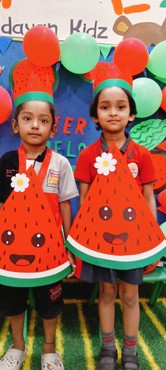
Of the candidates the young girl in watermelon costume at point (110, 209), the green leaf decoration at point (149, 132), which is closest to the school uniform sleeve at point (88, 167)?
the young girl in watermelon costume at point (110, 209)

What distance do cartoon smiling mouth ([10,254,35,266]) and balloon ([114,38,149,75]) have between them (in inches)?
50.3

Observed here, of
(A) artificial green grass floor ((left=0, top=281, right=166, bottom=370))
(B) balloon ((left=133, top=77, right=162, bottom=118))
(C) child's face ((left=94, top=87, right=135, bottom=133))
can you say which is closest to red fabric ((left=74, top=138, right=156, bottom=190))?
(C) child's face ((left=94, top=87, right=135, bottom=133))

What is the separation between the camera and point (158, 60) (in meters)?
2.02

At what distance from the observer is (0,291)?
57.3 inches

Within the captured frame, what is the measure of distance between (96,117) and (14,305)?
98cm

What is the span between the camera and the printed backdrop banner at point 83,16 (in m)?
2.07

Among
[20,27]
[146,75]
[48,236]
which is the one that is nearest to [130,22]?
[146,75]

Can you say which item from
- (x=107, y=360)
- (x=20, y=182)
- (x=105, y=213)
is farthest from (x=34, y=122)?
(x=107, y=360)

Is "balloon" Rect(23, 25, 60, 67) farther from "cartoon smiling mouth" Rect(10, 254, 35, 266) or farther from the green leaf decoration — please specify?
"cartoon smiling mouth" Rect(10, 254, 35, 266)

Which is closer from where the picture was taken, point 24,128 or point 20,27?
point 24,128

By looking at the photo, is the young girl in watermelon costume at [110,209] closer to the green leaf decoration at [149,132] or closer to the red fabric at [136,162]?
the red fabric at [136,162]

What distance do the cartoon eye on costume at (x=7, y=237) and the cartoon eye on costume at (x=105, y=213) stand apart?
1.26 feet

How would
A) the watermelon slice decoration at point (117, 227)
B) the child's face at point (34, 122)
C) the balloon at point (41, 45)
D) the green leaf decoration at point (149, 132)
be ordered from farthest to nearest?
the green leaf decoration at point (149, 132)
the balloon at point (41, 45)
the child's face at point (34, 122)
the watermelon slice decoration at point (117, 227)

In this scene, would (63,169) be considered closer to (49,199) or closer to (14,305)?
(49,199)
